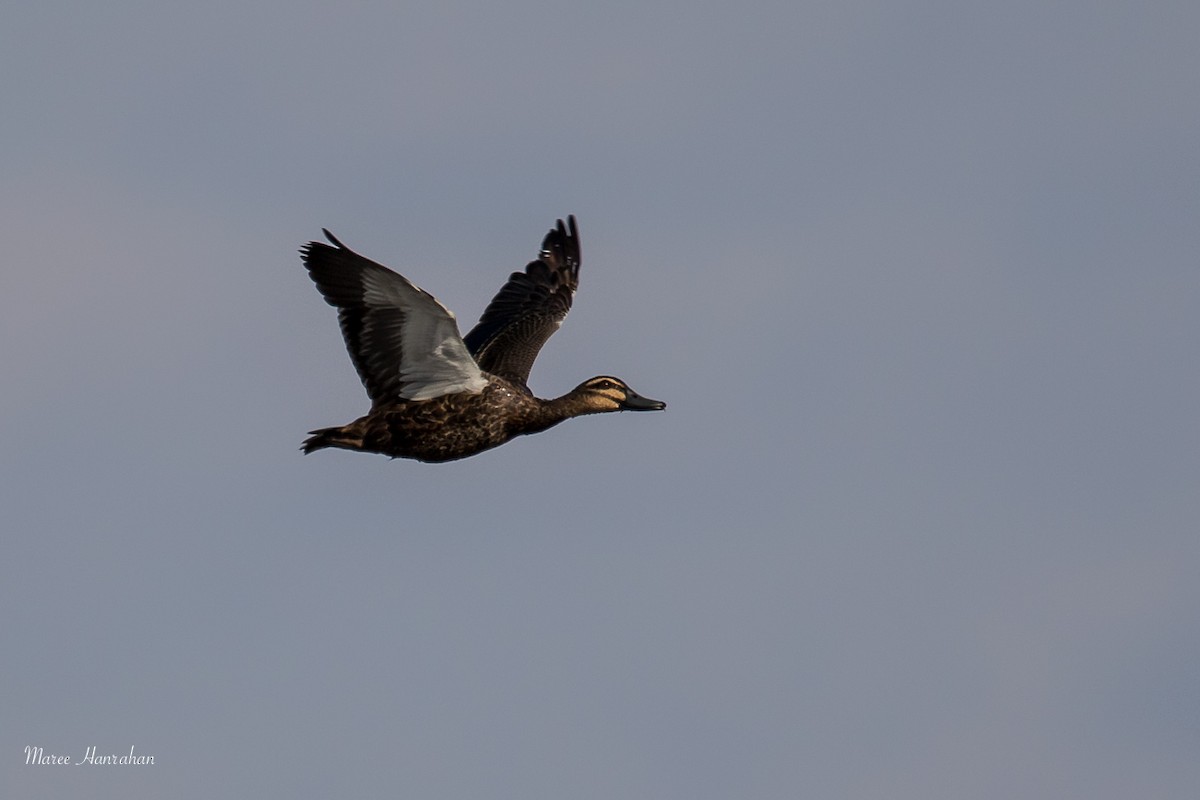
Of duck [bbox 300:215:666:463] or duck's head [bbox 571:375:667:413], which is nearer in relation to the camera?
duck [bbox 300:215:666:463]

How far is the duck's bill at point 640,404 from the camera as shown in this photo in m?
32.4

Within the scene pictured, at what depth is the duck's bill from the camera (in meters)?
32.4

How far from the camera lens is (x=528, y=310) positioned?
119 ft

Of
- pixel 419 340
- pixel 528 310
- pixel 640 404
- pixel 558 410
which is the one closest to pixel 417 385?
pixel 419 340

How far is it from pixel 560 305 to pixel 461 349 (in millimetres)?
8245

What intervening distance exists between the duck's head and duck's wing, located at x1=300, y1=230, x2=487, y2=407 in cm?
260

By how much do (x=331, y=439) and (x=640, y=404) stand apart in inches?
225

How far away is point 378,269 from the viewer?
27.5m

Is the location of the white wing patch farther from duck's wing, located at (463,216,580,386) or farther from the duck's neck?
duck's wing, located at (463,216,580,386)

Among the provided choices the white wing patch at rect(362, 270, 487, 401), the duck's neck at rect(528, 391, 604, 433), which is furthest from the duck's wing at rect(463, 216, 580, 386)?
the white wing patch at rect(362, 270, 487, 401)

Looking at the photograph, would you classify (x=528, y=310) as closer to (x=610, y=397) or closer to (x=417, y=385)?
(x=610, y=397)

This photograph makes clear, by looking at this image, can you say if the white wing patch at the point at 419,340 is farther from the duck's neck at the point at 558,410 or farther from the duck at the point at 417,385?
the duck's neck at the point at 558,410

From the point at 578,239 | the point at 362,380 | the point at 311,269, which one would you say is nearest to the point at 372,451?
the point at 362,380

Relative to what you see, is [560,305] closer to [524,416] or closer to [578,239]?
[578,239]
